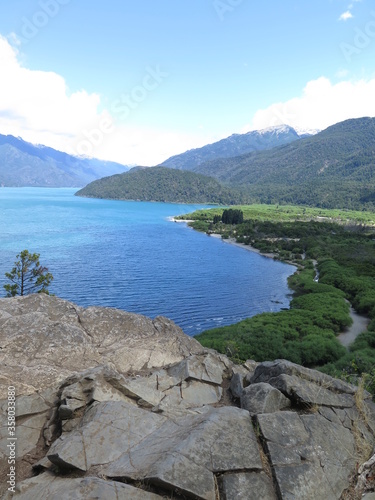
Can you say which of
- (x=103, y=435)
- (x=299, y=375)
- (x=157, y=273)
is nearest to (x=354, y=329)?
(x=299, y=375)

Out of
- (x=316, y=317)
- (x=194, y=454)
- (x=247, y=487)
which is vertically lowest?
(x=316, y=317)

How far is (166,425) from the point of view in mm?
9281

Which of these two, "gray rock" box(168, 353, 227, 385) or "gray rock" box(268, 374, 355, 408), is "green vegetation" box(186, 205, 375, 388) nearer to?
"gray rock" box(268, 374, 355, 408)

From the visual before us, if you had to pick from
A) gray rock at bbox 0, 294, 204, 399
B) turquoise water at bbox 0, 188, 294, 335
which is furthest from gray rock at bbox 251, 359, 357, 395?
turquoise water at bbox 0, 188, 294, 335

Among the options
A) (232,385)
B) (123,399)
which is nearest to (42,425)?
(123,399)

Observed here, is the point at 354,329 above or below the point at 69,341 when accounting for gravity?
below

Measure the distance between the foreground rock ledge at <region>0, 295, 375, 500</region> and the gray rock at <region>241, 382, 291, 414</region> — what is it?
43 millimetres

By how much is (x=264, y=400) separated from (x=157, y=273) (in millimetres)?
73671

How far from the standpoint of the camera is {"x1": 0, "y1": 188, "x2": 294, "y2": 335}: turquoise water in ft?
203

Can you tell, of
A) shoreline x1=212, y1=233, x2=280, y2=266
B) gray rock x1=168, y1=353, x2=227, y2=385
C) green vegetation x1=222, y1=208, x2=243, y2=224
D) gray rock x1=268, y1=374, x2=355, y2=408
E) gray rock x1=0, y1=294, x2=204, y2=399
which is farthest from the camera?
green vegetation x1=222, y1=208, x2=243, y2=224

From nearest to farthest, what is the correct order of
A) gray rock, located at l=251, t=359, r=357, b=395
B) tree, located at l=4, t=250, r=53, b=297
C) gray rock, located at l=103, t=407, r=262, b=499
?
gray rock, located at l=103, t=407, r=262, b=499 < gray rock, located at l=251, t=359, r=357, b=395 < tree, located at l=4, t=250, r=53, b=297

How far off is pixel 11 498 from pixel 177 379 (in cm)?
735

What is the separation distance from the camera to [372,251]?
10819cm

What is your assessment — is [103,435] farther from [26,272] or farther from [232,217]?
[232,217]
